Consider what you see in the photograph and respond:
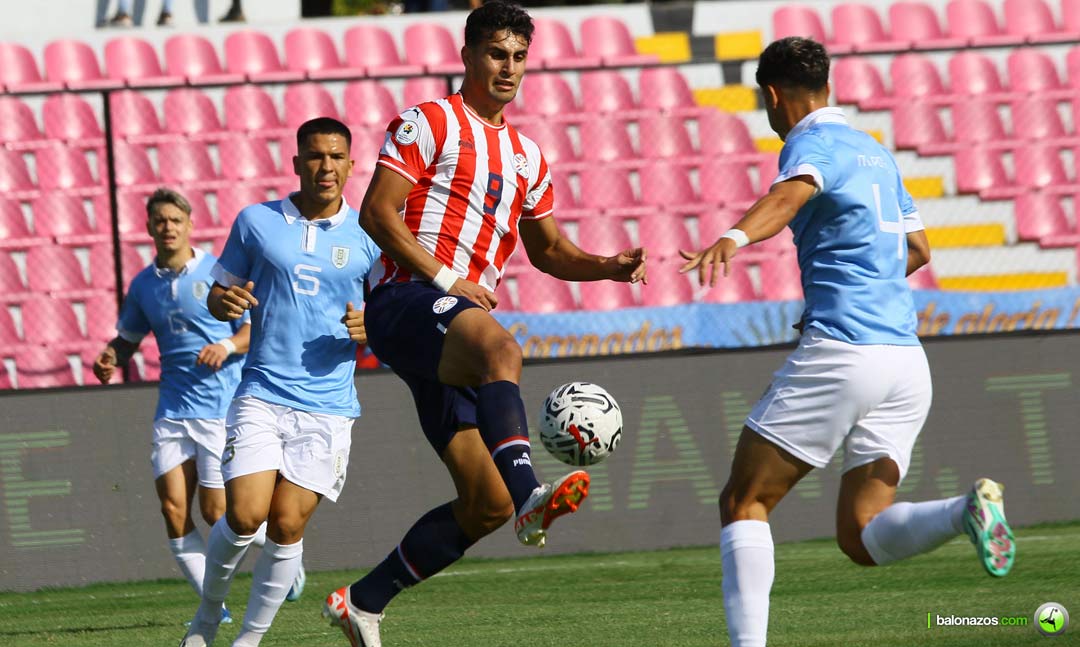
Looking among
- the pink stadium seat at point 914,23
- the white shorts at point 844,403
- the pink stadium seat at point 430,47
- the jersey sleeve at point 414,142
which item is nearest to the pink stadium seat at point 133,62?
the pink stadium seat at point 430,47

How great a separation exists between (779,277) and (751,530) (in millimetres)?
9660

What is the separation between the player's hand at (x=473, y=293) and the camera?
5594 mm

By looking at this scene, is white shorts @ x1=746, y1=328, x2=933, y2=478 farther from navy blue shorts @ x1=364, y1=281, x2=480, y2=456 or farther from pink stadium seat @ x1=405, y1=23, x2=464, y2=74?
pink stadium seat @ x1=405, y1=23, x2=464, y2=74

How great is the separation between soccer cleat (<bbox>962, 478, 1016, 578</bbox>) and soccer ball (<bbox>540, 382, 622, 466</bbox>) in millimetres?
1262

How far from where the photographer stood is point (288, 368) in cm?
664

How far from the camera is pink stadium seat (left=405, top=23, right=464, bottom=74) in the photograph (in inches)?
634

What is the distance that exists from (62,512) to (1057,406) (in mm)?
7293

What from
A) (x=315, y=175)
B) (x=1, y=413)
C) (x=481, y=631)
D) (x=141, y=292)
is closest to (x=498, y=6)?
(x=315, y=175)

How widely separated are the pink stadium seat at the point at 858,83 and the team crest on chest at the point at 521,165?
10.1 meters

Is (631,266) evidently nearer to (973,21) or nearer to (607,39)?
(607,39)

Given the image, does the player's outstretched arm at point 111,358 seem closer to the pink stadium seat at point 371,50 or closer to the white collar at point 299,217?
the white collar at point 299,217

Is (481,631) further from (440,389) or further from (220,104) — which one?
(220,104)

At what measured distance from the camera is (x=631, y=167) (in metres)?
14.7

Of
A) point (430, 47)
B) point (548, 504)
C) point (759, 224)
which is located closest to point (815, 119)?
point (759, 224)
